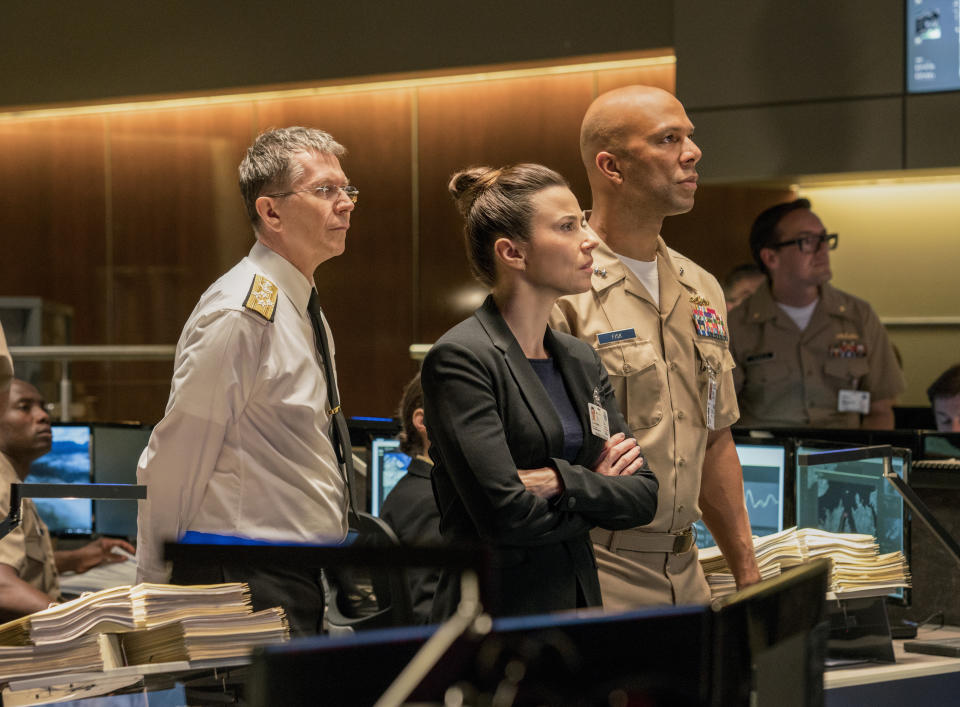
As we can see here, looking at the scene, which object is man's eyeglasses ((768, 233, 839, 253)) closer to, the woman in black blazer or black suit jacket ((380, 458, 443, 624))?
black suit jacket ((380, 458, 443, 624))

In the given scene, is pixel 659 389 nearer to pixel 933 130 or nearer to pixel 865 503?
pixel 865 503

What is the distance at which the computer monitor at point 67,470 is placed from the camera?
3812 mm

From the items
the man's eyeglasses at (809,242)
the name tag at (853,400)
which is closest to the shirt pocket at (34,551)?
the man's eyeglasses at (809,242)

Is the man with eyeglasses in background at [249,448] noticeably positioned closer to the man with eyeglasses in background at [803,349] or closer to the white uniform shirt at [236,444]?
the white uniform shirt at [236,444]

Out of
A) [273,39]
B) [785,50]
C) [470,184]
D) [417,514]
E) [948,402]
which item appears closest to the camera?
[470,184]

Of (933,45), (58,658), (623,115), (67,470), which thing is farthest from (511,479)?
(933,45)

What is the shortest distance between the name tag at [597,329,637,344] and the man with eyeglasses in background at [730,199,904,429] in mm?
2318

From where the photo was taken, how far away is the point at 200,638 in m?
1.64

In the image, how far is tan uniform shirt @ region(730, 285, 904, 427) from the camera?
4.27 m

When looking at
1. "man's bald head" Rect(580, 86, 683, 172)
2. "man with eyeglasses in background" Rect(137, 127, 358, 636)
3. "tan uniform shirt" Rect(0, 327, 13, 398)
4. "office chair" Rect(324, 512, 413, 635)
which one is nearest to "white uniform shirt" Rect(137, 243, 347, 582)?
"man with eyeglasses in background" Rect(137, 127, 358, 636)

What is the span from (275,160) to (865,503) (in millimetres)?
1364

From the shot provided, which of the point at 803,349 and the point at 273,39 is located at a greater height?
the point at 273,39

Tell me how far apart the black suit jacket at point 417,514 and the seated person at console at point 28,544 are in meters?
0.87

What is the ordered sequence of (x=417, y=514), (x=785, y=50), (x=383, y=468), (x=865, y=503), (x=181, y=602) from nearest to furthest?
1. (x=181, y=602)
2. (x=865, y=503)
3. (x=417, y=514)
4. (x=383, y=468)
5. (x=785, y=50)
